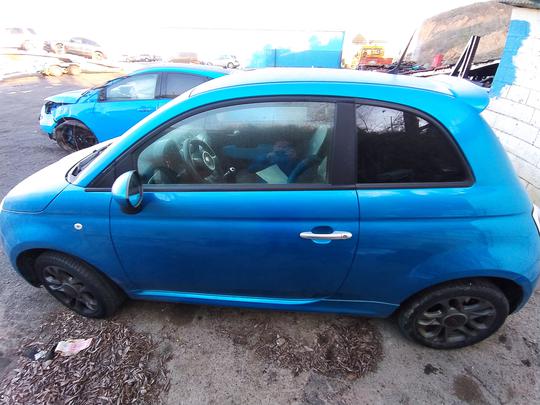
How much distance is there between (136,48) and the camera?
28672mm

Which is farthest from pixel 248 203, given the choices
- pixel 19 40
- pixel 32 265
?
pixel 19 40

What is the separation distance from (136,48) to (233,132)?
32.6 metres

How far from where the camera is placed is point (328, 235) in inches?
65.7

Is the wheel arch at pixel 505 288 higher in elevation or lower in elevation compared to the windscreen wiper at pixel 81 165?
lower

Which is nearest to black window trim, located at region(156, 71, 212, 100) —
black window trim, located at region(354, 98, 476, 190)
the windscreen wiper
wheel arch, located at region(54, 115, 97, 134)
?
wheel arch, located at region(54, 115, 97, 134)

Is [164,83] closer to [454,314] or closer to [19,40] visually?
[454,314]

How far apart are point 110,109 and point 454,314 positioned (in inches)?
220

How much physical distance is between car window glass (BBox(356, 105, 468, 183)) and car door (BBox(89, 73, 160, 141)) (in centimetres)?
439

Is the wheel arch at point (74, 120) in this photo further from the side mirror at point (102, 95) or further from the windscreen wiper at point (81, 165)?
the windscreen wiper at point (81, 165)

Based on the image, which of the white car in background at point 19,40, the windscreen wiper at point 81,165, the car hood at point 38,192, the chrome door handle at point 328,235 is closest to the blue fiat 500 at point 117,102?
the windscreen wiper at point 81,165

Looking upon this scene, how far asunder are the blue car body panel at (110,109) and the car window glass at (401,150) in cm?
397

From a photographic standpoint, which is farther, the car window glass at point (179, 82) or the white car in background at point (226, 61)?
the white car in background at point (226, 61)

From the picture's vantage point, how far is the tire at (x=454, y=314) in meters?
1.83

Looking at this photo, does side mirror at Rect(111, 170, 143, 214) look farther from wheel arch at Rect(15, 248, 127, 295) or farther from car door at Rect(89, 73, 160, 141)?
car door at Rect(89, 73, 160, 141)
